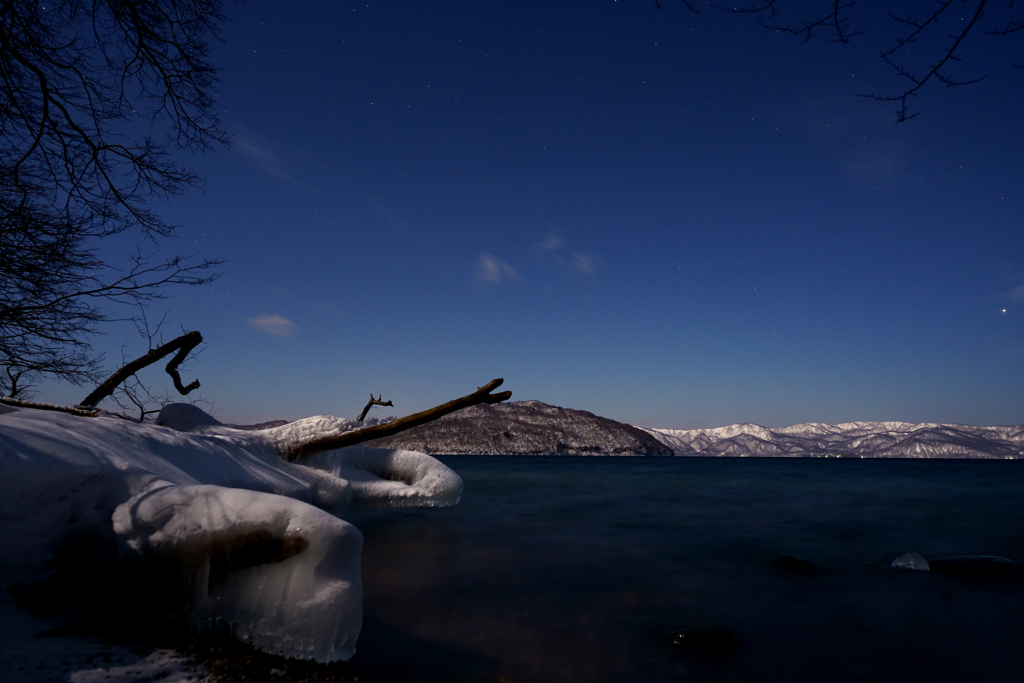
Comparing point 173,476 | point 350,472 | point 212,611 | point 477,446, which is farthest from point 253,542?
point 477,446

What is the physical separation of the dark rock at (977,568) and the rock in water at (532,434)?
104934 mm

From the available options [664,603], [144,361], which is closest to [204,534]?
[664,603]

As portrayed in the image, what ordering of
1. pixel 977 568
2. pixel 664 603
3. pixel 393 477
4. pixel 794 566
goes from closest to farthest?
pixel 664 603, pixel 977 568, pixel 794 566, pixel 393 477

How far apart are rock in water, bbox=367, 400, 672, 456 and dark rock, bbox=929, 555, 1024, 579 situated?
104934 mm

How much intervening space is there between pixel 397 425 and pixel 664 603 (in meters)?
4.19

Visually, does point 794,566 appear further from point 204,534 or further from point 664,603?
point 204,534

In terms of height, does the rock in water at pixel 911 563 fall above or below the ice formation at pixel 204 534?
below

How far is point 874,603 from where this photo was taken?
512 centimetres

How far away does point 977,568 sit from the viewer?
6293mm

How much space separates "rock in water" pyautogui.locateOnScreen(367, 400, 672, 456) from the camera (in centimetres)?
11331

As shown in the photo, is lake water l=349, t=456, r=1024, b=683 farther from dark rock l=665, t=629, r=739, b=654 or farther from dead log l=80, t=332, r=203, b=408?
dead log l=80, t=332, r=203, b=408

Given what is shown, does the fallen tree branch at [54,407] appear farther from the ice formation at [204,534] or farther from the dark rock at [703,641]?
the dark rock at [703,641]

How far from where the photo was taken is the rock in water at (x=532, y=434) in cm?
11331

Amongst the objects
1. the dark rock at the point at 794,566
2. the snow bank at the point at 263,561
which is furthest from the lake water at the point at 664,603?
the snow bank at the point at 263,561
